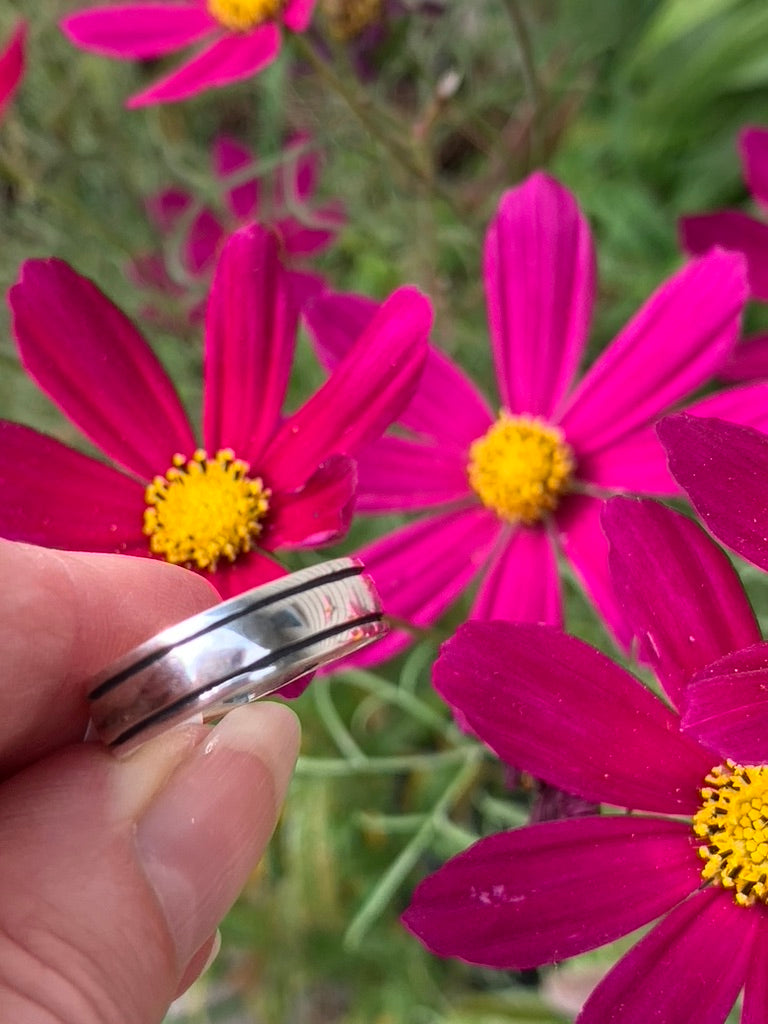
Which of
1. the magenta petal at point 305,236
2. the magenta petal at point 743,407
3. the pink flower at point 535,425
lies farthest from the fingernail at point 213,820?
the magenta petal at point 305,236

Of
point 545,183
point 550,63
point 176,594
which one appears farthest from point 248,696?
point 550,63

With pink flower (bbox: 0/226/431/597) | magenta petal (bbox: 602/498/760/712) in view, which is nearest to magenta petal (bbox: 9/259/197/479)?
pink flower (bbox: 0/226/431/597)

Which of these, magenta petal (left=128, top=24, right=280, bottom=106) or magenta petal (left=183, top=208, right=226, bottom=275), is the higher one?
magenta petal (left=128, top=24, right=280, bottom=106)

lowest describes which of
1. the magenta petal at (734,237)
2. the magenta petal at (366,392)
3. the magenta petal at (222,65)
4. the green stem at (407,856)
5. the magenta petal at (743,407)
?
the green stem at (407,856)

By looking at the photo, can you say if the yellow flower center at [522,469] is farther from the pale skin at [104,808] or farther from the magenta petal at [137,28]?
the magenta petal at [137,28]

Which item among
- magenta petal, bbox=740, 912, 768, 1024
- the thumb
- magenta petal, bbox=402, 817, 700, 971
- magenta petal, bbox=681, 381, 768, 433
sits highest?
magenta petal, bbox=681, 381, 768, 433

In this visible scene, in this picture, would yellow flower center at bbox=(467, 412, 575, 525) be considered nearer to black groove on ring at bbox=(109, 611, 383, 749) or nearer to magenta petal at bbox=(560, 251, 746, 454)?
magenta petal at bbox=(560, 251, 746, 454)

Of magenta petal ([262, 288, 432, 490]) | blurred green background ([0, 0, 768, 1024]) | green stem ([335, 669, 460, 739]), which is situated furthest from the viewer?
blurred green background ([0, 0, 768, 1024])

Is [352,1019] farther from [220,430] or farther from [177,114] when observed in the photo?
[177,114]
